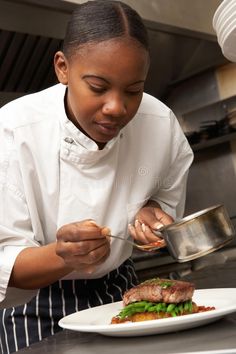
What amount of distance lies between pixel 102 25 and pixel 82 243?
454mm

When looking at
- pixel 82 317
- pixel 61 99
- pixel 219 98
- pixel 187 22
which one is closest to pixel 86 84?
pixel 61 99

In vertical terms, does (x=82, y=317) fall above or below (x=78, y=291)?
above

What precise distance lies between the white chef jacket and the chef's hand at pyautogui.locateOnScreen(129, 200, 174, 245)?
0.30 feet

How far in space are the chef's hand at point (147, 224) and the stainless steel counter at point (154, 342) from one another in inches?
11.3

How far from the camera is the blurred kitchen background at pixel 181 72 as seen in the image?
2191mm

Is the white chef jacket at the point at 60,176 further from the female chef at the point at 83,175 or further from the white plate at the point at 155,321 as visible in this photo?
the white plate at the point at 155,321

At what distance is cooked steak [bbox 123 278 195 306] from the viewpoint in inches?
36.8

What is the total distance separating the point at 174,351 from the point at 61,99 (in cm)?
81

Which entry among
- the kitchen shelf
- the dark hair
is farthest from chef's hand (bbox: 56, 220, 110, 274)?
the kitchen shelf

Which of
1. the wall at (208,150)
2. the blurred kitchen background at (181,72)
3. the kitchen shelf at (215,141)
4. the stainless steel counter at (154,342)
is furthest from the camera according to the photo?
the wall at (208,150)

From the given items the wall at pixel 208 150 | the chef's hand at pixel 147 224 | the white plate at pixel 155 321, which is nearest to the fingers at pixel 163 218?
the chef's hand at pixel 147 224

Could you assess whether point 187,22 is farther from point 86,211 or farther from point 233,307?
point 233,307

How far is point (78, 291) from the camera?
1.34 meters

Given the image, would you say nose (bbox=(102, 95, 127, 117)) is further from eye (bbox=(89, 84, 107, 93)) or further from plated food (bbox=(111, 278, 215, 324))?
plated food (bbox=(111, 278, 215, 324))
